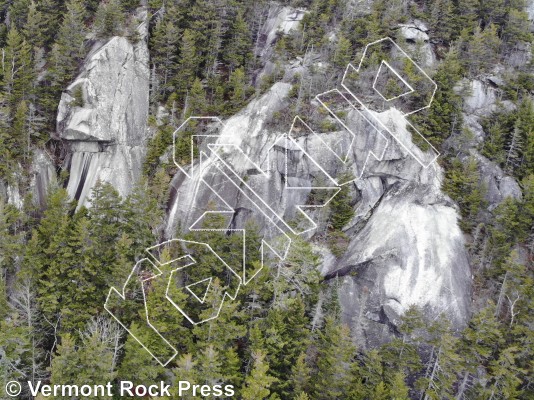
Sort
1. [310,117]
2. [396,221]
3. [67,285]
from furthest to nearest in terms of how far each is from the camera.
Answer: [310,117] → [396,221] → [67,285]

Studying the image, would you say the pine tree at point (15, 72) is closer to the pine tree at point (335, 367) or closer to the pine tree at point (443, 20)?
the pine tree at point (335, 367)

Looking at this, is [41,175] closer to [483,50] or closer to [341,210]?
[341,210]

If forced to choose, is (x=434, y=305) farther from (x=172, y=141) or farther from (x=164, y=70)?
(x=164, y=70)

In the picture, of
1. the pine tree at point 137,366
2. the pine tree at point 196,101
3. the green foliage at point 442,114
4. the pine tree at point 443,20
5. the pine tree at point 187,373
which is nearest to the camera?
the pine tree at point 187,373

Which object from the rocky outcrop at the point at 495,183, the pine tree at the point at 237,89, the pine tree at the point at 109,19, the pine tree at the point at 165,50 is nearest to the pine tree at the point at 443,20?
the rocky outcrop at the point at 495,183

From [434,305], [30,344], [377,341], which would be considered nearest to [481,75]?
[434,305]

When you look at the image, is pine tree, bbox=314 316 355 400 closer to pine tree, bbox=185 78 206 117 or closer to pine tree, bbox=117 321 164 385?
pine tree, bbox=117 321 164 385
